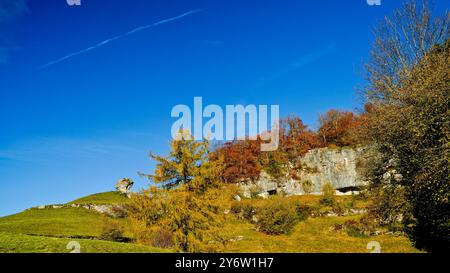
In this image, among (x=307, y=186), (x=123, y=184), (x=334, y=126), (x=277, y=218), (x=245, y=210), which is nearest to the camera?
(x=277, y=218)

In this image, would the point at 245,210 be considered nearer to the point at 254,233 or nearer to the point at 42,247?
the point at 254,233

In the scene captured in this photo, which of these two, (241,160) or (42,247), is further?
(241,160)

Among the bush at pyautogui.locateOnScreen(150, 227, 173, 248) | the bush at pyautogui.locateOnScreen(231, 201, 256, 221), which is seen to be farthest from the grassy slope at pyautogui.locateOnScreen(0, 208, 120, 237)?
the bush at pyautogui.locateOnScreen(231, 201, 256, 221)

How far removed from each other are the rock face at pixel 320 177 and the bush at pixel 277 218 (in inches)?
995

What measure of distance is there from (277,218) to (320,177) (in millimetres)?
33544

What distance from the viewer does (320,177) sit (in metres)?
70.0

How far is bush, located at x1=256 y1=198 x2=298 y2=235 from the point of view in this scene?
39031mm

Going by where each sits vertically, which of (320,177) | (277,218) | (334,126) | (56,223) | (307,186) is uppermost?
(334,126)

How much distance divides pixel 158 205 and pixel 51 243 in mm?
11744

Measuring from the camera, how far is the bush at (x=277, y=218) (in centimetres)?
3903

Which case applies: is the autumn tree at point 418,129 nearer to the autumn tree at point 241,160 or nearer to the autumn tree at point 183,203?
the autumn tree at point 183,203

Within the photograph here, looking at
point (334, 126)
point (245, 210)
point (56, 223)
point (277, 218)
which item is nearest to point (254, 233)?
point (277, 218)

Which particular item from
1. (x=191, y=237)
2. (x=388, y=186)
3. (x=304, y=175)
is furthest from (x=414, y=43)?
(x=304, y=175)

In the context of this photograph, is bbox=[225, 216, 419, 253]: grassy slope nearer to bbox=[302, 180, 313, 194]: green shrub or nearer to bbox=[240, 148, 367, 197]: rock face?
bbox=[240, 148, 367, 197]: rock face
